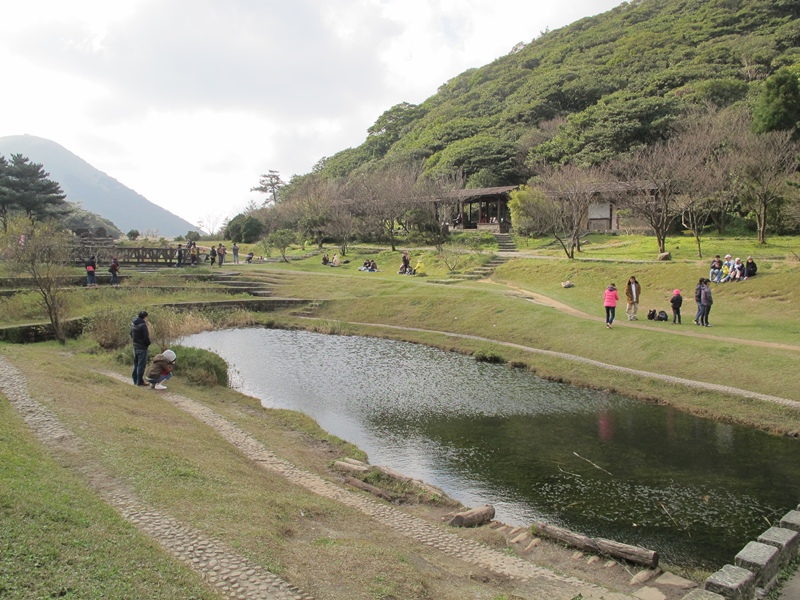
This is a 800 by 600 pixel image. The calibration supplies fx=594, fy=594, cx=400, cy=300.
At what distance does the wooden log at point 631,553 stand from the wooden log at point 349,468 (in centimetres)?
440

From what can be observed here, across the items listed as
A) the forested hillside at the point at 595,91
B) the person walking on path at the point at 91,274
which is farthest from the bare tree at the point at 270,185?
the person walking on path at the point at 91,274

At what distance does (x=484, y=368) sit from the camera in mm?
20422

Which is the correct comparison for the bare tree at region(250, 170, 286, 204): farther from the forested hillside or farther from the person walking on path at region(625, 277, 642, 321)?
the person walking on path at region(625, 277, 642, 321)

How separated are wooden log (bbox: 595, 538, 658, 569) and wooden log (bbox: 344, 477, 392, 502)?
3.51 meters

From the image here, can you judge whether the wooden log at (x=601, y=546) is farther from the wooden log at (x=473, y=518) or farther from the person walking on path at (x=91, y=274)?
the person walking on path at (x=91, y=274)

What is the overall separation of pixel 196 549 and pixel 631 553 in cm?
556

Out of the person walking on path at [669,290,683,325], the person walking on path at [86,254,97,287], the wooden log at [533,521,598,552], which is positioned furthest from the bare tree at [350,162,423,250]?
the wooden log at [533,521,598,552]

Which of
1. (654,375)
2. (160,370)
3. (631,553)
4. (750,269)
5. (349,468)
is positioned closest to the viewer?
(631,553)

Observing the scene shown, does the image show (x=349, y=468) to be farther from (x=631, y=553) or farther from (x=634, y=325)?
(x=634, y=325)

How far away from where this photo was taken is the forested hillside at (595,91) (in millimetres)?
58844

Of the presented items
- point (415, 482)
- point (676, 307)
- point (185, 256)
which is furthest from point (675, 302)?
point (185, 256)

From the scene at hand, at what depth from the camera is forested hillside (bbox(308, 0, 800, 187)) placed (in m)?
58.8

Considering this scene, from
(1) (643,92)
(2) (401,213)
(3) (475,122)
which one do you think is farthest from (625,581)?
(3) (475,122)

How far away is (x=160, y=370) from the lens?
1538 cm
